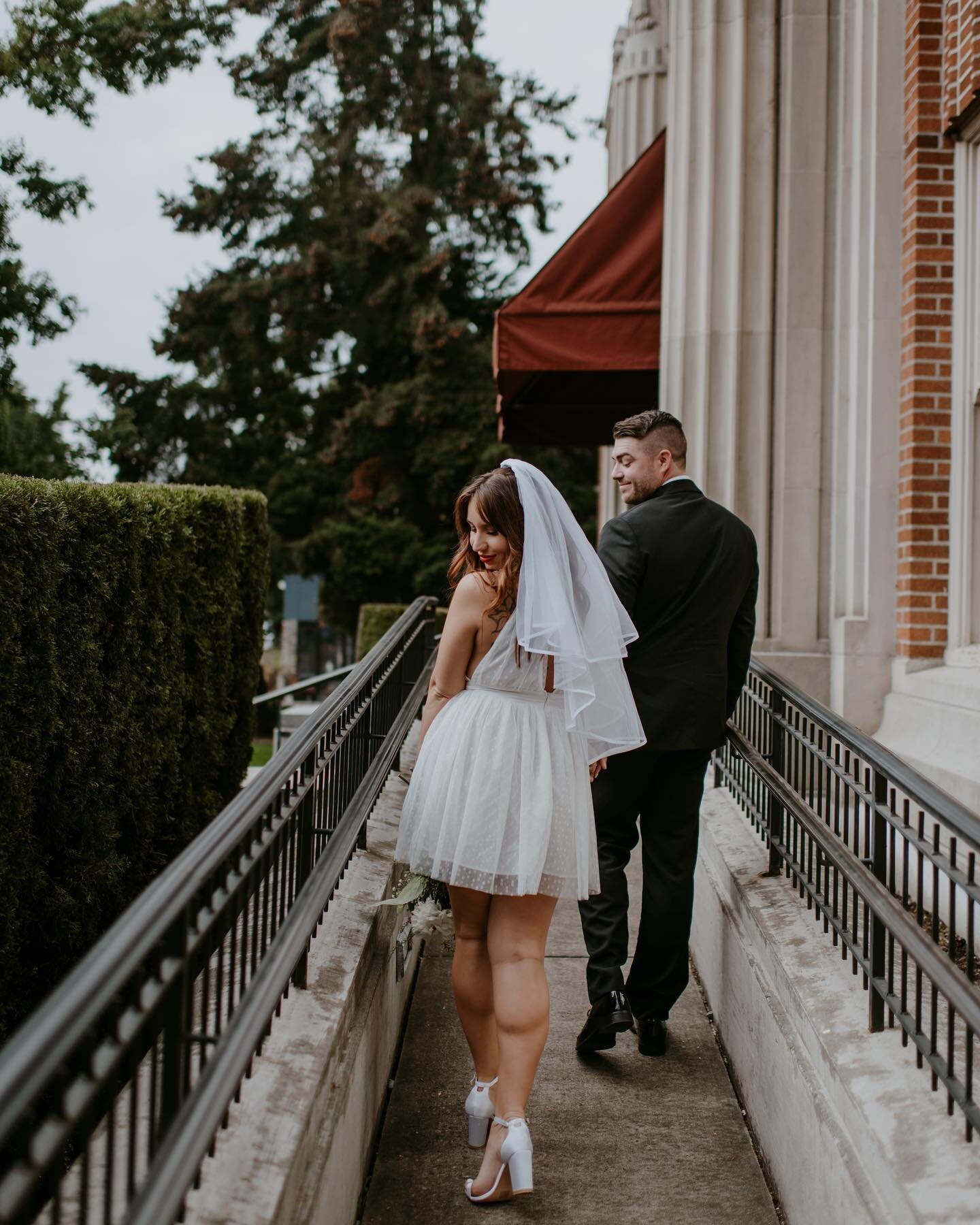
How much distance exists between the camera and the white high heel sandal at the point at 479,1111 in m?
3.41

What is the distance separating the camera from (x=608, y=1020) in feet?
13.1

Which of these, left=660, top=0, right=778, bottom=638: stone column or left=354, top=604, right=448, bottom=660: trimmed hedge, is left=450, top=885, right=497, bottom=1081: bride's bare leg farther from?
left=354, top=604, right=448, bottom=660: trimmed hedge

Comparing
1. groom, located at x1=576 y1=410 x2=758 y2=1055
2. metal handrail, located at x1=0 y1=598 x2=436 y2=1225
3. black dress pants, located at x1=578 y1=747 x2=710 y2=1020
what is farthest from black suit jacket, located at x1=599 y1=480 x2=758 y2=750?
metal handrail, located at x1=0 y1=598 x2=436 y2=1225

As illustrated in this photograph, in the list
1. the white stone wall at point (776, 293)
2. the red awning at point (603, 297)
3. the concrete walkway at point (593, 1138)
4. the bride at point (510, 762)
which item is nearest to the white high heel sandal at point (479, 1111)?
the bride at point (510, 762)

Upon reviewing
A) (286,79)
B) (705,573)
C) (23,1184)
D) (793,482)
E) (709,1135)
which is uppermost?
(286,79)

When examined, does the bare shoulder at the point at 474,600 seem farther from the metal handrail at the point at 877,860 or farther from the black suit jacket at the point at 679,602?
the metal handrail at the point at 877,860

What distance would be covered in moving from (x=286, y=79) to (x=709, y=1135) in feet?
92.9

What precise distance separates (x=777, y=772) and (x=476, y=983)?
137cm

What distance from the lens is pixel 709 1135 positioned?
145 inches

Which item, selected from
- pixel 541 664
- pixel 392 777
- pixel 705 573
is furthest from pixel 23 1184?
pixel 392 777

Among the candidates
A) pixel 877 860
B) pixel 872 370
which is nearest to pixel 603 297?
pixel 872 370

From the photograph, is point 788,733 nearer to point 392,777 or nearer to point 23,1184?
point 392,777

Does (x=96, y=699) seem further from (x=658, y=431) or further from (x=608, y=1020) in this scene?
(x=658, y=431)

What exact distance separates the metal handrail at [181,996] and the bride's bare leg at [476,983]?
1.28 ft
